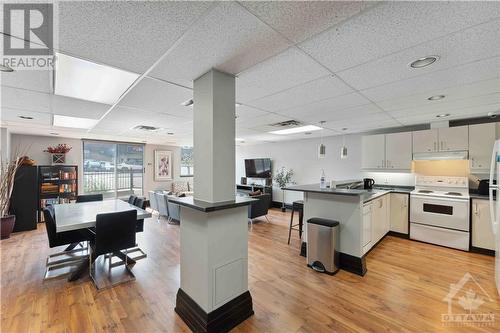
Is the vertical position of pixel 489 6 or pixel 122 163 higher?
pixel 489 6

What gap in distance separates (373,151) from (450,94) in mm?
2481

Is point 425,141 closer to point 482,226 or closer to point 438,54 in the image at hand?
point 482,226

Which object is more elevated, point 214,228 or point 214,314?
point 214,228

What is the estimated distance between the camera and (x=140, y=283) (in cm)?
271

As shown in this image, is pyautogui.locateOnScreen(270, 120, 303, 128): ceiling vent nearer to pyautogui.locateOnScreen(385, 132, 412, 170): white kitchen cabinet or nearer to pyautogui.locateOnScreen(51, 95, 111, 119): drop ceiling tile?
pyautogui.locateOnScreen(385, 132, 412, 170): white kitchen cabinet

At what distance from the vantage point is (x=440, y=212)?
12.6 feet

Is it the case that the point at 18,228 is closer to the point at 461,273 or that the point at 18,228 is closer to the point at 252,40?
the point at 252,40

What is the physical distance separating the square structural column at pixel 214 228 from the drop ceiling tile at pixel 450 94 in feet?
7.85

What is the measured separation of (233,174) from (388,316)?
6.79 feet

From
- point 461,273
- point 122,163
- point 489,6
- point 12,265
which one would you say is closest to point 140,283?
point 12,265

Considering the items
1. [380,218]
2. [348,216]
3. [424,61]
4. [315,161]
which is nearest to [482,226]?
[380,218]

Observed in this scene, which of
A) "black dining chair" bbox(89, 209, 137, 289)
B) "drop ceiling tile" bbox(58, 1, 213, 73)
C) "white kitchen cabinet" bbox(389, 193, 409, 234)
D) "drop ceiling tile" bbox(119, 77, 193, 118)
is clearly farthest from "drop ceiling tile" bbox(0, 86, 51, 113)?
"white kitchen cabinet" bbox(389, 193, 409, 234)

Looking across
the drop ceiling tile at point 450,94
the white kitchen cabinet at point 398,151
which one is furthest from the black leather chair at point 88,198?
the white kitchen cabinet at point 398,151

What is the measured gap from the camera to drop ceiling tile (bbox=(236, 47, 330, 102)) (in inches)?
71.2
